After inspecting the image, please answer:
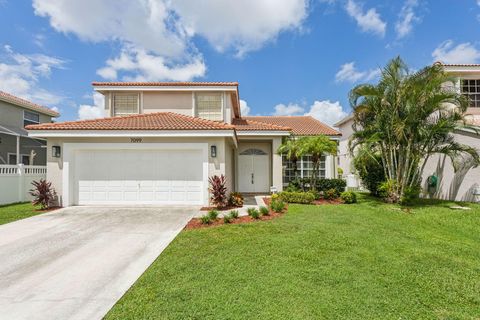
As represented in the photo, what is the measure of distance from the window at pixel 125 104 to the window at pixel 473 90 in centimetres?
2124

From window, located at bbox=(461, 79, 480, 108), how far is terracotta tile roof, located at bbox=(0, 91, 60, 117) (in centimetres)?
3264

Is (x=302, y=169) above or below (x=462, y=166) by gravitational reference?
below

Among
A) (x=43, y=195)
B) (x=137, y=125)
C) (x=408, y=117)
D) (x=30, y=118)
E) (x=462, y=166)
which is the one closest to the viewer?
(x=43, y=195)

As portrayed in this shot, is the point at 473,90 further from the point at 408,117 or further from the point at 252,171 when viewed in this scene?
the point at 252,171

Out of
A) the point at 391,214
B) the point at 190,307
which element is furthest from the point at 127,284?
→ the point at 391,214

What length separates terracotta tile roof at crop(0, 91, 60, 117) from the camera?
18344 mm

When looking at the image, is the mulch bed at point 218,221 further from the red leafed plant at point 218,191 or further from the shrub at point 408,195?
the shrub at point 408,195

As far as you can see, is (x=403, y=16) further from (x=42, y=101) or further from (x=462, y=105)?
(x=42, y=101)

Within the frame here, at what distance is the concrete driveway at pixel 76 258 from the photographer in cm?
357

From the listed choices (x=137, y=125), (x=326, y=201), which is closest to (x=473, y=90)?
(x=326, y=201)

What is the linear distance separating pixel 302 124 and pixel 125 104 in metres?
13.6

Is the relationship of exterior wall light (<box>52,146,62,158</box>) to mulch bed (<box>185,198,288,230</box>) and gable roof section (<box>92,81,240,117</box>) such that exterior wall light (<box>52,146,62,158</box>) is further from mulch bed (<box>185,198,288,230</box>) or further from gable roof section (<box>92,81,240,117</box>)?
mulch bed (<box>185,198,288,230</box>)

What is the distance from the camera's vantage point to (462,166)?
12.1 metres

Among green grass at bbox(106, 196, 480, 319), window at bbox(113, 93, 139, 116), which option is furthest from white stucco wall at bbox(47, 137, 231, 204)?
window at bbox(113, 93, 139, 116)
